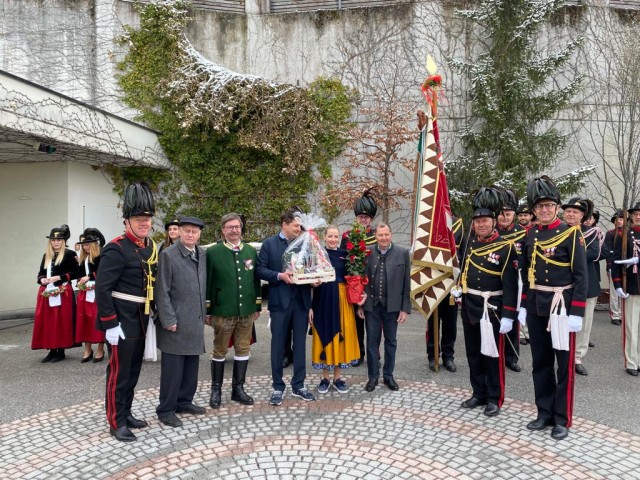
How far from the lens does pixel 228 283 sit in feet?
16.2

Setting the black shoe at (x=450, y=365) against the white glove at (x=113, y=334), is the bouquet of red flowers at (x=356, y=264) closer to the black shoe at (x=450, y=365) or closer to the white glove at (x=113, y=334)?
the black shoe at (x=450, y=365)

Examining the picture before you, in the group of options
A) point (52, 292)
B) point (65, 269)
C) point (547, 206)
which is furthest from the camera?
point (65, 269)

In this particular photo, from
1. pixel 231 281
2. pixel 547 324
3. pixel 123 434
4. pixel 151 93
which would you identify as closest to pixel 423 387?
pixel 547 324

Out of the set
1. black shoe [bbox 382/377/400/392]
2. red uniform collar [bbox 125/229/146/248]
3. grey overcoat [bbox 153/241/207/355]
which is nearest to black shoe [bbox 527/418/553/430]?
black shoe [bbox 382/377/400/392]

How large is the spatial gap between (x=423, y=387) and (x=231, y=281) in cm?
250

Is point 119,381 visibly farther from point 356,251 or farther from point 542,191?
point 542,191

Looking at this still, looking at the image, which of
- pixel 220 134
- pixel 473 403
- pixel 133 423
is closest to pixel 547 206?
pixel 473 403

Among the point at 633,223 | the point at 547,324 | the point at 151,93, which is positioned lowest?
the point at 547,324

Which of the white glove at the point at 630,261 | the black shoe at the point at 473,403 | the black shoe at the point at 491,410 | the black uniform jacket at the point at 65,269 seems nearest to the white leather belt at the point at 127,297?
the black uniform jacket at the point at 65,269

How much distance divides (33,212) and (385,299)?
8.87m

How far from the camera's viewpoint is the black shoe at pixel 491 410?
4699 mm

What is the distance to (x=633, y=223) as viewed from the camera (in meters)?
6.59

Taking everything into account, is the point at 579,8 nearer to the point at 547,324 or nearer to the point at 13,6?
the point at 547,324

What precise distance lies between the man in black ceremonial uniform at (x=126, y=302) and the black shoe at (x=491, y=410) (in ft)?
10.6
